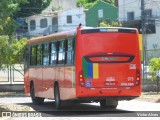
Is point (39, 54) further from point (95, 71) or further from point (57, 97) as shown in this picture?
point (95, 71)

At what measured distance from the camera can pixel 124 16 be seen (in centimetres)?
7431

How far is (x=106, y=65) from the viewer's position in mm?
18844

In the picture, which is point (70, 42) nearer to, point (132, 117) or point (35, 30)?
point (132, 117)

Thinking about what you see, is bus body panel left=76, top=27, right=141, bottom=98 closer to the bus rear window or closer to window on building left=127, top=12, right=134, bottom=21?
the bus rear window

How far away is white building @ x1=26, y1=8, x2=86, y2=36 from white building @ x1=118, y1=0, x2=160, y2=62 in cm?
721

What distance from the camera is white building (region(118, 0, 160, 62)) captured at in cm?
6743

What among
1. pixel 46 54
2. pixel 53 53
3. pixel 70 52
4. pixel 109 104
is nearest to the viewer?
pixel 70 52

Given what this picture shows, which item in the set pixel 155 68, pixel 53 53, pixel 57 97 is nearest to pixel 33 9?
pixel 155 68

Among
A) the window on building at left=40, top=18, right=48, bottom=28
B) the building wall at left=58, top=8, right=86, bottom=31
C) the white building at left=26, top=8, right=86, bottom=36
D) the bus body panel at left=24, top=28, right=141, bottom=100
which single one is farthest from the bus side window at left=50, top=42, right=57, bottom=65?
the window on building at left=40, top=18, right=48, bottom=28

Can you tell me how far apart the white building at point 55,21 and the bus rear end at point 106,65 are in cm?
5821

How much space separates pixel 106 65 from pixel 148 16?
5088 centimetres

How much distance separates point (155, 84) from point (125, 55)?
1400 cm

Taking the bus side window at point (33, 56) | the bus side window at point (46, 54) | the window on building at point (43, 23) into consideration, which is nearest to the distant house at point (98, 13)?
the window on building at point (43, 23)

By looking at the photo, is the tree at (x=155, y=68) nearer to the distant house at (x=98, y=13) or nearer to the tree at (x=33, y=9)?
the distant house at (x=98, y=13)
